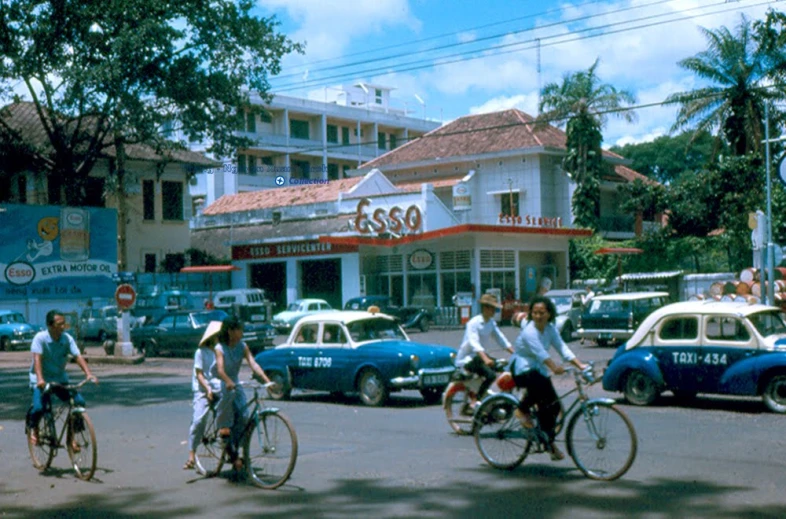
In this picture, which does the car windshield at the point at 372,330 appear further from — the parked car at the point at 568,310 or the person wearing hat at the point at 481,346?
the parked car at the point at 568,310

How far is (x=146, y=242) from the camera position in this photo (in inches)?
1816

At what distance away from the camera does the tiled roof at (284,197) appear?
48.9 metres

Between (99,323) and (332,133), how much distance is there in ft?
127

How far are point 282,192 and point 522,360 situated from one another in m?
43.8

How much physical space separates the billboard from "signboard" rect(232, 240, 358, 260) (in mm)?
9565

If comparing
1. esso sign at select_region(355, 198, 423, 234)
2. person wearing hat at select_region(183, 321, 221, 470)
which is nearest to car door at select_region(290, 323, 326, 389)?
person wearing hat at select_region(183, 321, 221, 470)

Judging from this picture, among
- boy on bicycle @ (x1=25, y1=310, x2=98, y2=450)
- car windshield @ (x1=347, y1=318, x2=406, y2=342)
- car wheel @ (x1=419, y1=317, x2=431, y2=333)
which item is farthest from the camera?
car wheel @ (x1=419, y1=317, x2=431, y2=333)

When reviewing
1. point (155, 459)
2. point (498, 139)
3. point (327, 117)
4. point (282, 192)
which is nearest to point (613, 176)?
point (498, 139)

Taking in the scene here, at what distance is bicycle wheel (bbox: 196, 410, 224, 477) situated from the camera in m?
9.35

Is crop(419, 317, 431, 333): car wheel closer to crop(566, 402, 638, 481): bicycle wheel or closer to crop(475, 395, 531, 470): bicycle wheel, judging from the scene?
crop(475, 395, 531, 470): bicycle wheel

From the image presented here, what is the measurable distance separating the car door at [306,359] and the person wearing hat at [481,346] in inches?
177

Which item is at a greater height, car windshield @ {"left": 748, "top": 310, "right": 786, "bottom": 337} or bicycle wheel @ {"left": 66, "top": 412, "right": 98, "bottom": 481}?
car windshield @ {"left": 748, "top": 310, "right": 786, "bottom": 337}

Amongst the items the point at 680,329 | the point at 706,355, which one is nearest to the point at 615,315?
the point at 680,329

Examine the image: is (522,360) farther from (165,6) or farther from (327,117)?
(327,117)
